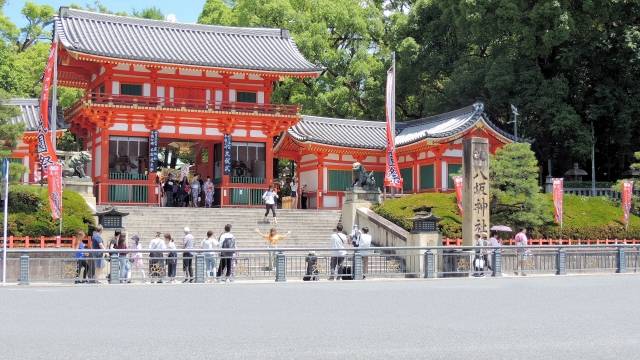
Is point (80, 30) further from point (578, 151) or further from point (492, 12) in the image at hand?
point (578, 151)

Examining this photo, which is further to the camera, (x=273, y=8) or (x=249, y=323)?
(x=273, y=8)

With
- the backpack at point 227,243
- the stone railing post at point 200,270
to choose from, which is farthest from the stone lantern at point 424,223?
the stone railing post at point 200,270

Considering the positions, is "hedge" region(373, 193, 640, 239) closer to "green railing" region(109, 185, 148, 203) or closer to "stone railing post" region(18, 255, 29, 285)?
"green railing" region(109, 185, 148, 203)

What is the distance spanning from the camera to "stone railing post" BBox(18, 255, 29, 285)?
19.6m

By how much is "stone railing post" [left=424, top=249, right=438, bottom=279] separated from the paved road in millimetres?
4215

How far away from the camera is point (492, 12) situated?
40844mm

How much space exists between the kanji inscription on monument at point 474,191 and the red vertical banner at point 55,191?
12861 mm

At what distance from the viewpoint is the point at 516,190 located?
31.2 meters

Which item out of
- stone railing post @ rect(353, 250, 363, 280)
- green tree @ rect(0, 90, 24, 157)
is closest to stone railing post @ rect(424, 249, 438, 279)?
stone railing post @ rect(353, 250, 363, 280)

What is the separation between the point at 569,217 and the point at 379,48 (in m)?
21.6

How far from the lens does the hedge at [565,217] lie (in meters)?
30.2

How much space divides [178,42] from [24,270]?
71.8 ft

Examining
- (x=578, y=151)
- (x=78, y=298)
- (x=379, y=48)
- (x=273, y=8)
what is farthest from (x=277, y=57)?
(x=78, y=298)

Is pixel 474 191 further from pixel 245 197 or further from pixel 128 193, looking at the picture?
pixel 128 193
